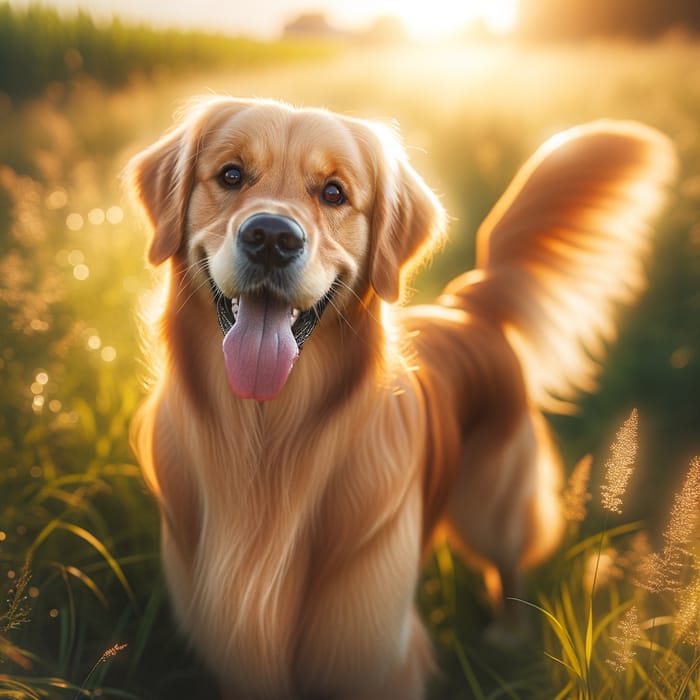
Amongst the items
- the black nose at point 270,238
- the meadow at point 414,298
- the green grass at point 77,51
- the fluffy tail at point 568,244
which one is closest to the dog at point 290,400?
the black nose at point 270,238

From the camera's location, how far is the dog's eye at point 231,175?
2.14 meters

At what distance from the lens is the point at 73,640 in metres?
2.51

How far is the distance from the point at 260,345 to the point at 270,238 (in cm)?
31

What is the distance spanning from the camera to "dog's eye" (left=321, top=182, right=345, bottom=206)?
7.11ft

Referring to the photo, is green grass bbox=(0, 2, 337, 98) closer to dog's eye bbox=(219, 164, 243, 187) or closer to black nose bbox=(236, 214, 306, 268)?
dog's eye bbox=(219, 164, 243, 187)

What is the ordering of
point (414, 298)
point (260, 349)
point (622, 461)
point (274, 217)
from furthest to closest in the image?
1. point (414, 298)
2. point (260, 349)
3. point (274, 217)
4. point (622, 461)

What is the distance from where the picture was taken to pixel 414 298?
489cm

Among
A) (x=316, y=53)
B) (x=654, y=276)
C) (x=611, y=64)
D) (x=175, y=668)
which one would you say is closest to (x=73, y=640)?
(x=175, y=668)

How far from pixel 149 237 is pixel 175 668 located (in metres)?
1.58

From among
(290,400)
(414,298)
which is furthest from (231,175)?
(414,298)

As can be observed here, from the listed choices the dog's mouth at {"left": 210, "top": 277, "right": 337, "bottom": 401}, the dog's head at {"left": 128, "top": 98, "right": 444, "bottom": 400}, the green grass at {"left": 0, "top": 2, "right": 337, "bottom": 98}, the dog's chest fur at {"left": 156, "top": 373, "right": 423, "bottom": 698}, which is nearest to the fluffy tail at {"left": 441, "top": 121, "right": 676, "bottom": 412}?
the dog's head at {"left": 128, "top": 98, "right": 444, "bottom": 400}

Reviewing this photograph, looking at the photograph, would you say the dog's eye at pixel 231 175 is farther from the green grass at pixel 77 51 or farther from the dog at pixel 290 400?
the green grass at pixel 77 51

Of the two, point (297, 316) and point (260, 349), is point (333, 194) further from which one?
point (260, 349)

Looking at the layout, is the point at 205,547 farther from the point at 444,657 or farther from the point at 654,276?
the point at 654,276
